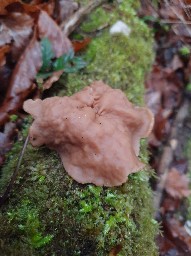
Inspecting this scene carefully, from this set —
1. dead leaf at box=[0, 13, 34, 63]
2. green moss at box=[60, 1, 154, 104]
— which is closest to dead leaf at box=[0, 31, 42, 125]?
dead leaf at box=[0, 13, 34, 63]

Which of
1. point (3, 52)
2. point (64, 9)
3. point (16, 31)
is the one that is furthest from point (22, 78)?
point (64, 9)

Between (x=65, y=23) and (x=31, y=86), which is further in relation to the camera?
(x=65, y=23)

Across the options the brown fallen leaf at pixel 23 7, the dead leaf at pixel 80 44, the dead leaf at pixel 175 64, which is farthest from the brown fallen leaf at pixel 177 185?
the brown fallen leaf at pixel 23 7

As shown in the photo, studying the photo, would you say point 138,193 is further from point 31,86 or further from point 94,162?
point 31,86

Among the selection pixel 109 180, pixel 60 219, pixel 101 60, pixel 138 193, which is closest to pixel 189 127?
pixel 101 60

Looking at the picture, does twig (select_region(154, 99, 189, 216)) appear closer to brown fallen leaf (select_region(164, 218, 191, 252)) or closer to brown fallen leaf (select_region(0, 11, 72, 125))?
brown fallen leaf (select_region(164, 218, 191, 252))

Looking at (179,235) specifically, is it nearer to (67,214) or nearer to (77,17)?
(67,214)
